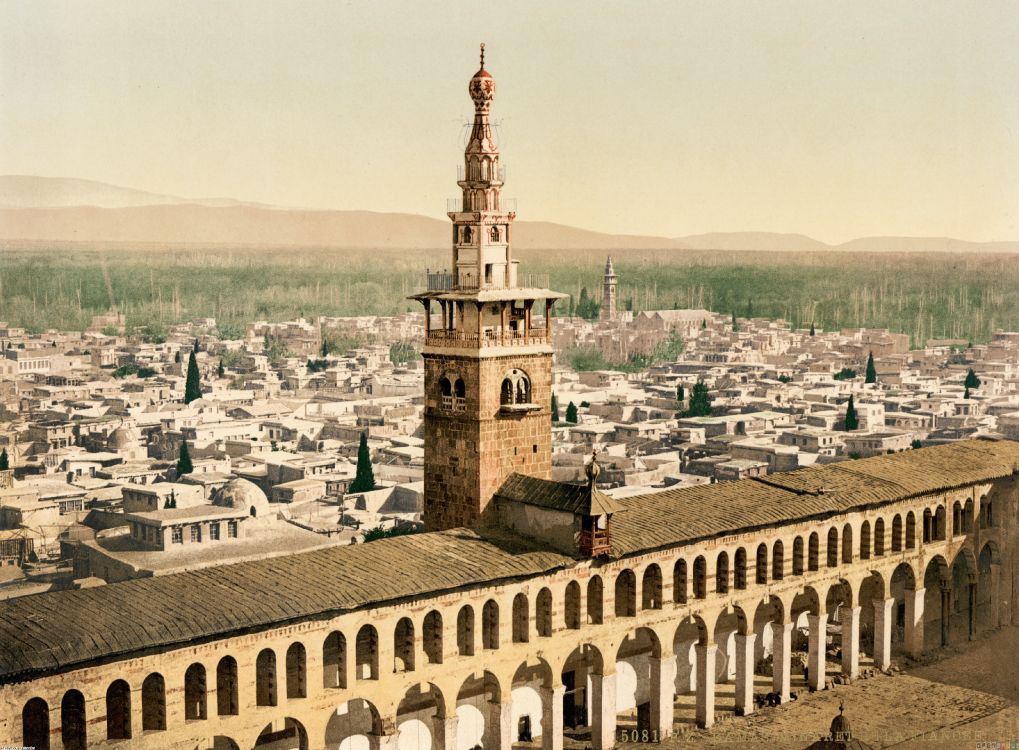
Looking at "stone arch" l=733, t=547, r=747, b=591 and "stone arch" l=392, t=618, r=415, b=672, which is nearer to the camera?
"stone arch" l=392, t=618, r=415, b=672

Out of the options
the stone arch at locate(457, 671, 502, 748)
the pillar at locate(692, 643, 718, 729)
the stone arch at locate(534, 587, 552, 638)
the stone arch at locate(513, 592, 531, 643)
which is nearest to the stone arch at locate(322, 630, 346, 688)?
the stone arch at locate(457, 671, 502, 748)

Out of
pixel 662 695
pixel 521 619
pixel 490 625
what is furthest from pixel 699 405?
A: pixel 490 625

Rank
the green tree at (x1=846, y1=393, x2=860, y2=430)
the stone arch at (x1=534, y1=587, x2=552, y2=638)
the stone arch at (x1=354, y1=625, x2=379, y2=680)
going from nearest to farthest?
the stone arch at (x1=354, y1=625, x2=379, y2=680), the stone arch at (x1=534, y1=587, x2=552, y2=638), the green tree at (x1=846, y1=393, x2=860, y2=430)

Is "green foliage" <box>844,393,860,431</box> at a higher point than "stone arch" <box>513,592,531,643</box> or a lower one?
lower

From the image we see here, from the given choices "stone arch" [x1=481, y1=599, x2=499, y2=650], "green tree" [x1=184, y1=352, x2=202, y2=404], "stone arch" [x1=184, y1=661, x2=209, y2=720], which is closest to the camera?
"stone arch" [x1=184, y1=661, x2=209, y2=720]

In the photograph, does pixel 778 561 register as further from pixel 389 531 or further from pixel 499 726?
pixel 389 531

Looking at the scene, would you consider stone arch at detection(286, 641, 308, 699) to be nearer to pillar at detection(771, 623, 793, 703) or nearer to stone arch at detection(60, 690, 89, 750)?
stone arch at detection(60, 690, 89, 750)

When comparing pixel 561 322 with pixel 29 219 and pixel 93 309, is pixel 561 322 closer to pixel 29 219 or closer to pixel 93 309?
pixel 93 309
